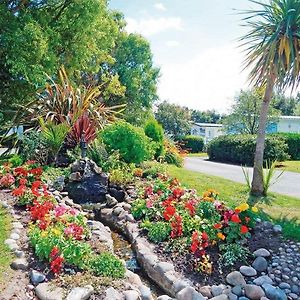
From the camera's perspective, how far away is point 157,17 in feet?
31.3

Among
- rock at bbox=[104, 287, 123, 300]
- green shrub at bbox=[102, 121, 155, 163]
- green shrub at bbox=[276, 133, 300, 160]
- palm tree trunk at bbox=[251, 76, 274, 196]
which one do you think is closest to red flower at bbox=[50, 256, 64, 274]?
rock at bbox=[104, 287, 123, 300]

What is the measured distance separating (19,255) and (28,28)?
275 inches

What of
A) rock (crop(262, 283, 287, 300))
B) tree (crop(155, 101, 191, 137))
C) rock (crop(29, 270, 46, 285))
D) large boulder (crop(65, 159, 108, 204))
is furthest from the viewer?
tree (crop(155, 101, 191, 137))

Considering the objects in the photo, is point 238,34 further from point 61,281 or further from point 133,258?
point 61,281

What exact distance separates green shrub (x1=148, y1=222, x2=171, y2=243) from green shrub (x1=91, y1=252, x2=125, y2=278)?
109 centimetres

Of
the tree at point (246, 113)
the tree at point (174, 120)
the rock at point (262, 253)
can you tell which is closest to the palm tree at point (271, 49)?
the rock at point (262, 253)

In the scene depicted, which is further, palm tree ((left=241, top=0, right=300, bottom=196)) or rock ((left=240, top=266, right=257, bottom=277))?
palm tree ((left=241, top=0, right=300, bottom=196))

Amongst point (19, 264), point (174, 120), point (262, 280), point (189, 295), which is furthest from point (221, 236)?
point (174, 120)

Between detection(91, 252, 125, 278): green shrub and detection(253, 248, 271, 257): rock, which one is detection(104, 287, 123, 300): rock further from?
detection(253, 248, 271, 257): rock

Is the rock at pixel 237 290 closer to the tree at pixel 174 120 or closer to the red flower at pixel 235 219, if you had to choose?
the red flower at pixel 235 219

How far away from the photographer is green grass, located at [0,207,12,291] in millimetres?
3179

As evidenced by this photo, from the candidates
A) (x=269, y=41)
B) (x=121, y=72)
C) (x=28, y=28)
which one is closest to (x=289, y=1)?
(x=269, y=41)

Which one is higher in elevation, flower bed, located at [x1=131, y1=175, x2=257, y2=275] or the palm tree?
the palm tree

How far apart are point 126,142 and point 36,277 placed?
5.01m
